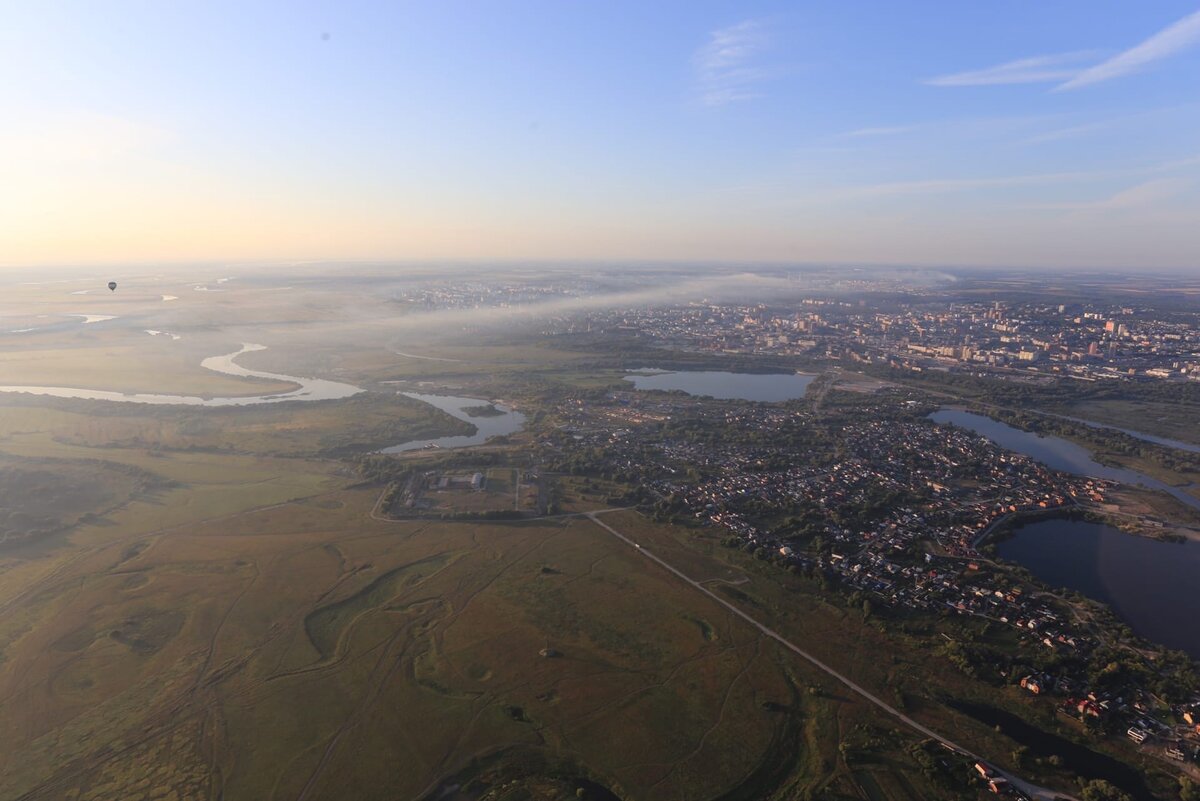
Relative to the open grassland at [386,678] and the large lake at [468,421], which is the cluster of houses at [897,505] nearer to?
the large lake at [468,421]

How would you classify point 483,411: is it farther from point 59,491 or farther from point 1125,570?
point 1125,570

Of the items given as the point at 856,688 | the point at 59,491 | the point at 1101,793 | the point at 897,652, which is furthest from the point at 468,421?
the point at 1101,793

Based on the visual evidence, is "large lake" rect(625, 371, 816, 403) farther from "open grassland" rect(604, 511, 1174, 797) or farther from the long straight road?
the long straight road

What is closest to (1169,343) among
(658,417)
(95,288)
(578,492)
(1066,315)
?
(1066,315)

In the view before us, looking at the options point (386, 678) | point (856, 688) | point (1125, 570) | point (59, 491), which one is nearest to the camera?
point (856, 688)

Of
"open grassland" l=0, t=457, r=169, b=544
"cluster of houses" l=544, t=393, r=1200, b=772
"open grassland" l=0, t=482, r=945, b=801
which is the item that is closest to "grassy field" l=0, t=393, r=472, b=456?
"open grassland" l=0, t=457, r=169, b=544

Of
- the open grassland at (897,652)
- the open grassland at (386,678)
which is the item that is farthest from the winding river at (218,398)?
the open grassland at (897,652)
